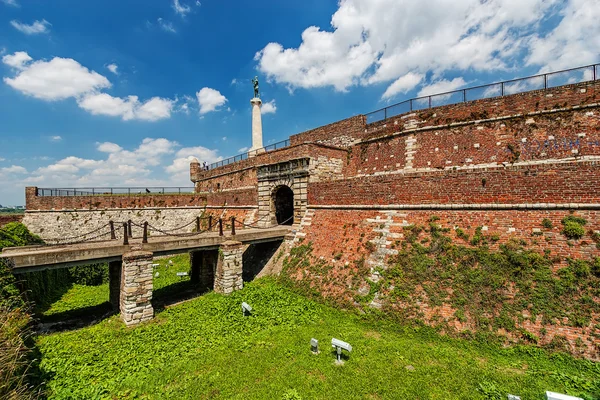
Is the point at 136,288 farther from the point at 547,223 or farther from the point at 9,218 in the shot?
the point at 9,218

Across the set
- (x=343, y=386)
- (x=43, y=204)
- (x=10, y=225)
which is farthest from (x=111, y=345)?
(x=43, y=204)

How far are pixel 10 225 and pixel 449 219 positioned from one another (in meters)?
23.1

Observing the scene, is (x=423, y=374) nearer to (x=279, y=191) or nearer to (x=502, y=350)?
(x=502, y=350)

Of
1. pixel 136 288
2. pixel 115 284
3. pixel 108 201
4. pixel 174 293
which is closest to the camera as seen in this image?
pixel 136 288

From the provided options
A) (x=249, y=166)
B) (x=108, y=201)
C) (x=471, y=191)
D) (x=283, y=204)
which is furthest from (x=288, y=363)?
(x=108, y=201)

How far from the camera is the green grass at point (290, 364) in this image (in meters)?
5.54

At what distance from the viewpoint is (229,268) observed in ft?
36.9

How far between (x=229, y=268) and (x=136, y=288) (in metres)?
3.33

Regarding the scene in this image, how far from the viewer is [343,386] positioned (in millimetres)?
5711

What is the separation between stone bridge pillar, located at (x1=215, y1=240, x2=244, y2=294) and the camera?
1116 cm

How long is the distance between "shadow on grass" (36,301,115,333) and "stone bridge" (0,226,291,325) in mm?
623

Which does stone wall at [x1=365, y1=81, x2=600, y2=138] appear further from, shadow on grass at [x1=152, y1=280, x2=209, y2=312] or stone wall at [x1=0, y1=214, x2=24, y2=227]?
stone wall at [x1=0, y1=214, x2=24, y2=227]

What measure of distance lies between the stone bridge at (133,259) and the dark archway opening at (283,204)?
358cm

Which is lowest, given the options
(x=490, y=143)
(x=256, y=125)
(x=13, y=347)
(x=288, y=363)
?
(x=288, y=363)
